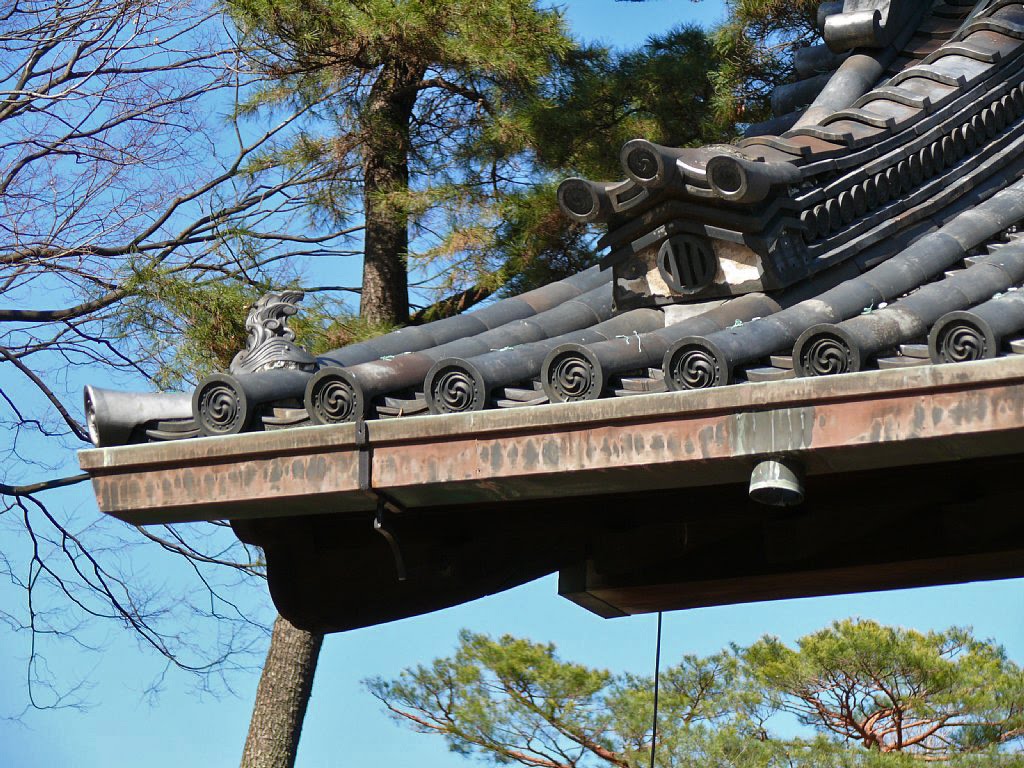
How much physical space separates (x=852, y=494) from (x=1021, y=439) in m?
0.95

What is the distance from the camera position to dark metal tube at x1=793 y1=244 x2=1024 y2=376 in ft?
8.35

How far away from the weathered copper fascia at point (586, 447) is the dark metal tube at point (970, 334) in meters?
0.07

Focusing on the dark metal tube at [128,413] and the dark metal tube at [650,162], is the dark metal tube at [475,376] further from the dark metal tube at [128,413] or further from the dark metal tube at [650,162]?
the dark metal tube at [128,413]

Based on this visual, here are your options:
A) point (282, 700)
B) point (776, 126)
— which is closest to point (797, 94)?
point (776, 126)

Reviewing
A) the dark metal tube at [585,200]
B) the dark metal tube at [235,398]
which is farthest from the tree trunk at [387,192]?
the dark metal tube at [235,398]

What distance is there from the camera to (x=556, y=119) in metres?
8.08

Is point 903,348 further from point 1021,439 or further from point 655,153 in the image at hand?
point 655,153

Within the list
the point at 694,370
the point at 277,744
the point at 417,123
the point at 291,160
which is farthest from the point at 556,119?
the point at 694,370

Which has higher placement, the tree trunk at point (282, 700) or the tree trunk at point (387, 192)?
the tree trunk at point (387, 192)

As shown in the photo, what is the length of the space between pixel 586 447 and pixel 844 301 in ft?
2.48

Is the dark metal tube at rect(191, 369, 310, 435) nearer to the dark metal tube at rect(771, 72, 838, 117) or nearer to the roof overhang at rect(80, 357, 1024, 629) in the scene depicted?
the roof overhang at rect(80, 357, 1024, 629)

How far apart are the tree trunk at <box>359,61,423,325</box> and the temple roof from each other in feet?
15.5

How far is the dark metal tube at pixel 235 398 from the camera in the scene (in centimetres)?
286

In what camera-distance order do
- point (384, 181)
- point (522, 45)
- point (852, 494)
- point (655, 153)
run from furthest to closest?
point (384, 181) → point (522, 45) → point (852, 494) → point (655, 153)
